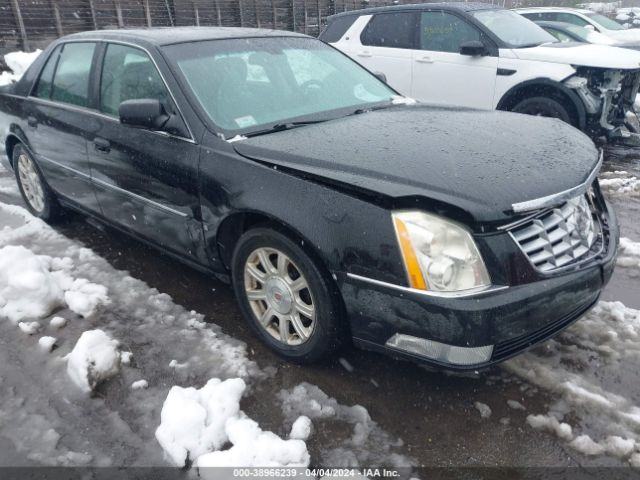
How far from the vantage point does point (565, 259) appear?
2.32m

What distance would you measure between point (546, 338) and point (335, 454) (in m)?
1.06

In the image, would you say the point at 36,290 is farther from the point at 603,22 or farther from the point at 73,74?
the point at 603,22

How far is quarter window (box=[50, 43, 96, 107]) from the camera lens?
151 inches

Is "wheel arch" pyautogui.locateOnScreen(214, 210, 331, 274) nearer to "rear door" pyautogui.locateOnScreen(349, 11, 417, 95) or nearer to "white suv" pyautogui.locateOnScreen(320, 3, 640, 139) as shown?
"white suv" pyautogui.locateOnScreen(320, 3, 640, 139)

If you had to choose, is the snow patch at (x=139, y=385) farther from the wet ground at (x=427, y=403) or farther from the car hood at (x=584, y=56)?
the car hood at (x=584, y=56)

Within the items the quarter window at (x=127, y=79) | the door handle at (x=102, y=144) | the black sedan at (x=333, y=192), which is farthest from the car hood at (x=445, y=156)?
the door handle at (x=102, y=144)

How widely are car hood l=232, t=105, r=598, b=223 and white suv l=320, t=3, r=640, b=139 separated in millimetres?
3373

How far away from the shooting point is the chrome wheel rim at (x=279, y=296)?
2.65m

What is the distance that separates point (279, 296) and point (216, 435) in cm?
75

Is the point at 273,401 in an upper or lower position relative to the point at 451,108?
lower

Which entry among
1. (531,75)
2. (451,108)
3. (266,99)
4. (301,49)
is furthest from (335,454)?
(531,75)

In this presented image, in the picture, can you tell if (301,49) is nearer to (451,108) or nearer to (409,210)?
(451,108)

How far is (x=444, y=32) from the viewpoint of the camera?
682 centimetres

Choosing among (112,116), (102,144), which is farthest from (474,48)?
(102,144)
